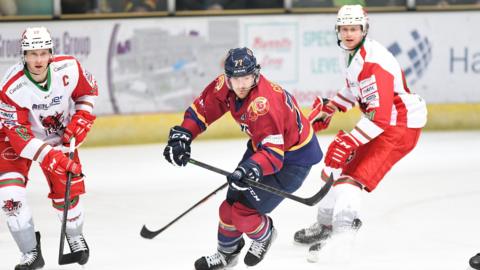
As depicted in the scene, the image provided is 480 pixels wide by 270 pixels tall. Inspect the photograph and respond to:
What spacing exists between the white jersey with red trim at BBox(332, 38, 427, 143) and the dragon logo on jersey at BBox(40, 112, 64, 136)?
4.09 ft

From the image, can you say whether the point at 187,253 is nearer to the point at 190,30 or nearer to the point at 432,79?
the point at 190,30

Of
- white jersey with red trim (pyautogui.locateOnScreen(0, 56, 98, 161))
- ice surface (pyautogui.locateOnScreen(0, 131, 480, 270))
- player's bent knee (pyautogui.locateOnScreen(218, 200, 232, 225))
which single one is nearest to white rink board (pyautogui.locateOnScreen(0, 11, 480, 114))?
ice surface (pyautogui.locateOnScreen(0, 131, 480, 270))

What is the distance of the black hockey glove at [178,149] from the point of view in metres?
4.09

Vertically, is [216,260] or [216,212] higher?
[216,260]

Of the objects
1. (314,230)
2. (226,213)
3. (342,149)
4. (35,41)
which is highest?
(35,41)

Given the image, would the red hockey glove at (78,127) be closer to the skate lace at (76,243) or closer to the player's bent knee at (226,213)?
the skate lace at (76,243)

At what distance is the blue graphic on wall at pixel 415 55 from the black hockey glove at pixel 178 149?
3.94 meters

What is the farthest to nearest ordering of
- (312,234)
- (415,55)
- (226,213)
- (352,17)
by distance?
(415,55) → (312,234) → (352,17) → (226,213)

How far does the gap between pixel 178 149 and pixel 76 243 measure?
0.68 meters

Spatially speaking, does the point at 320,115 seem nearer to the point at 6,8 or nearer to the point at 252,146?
the point at 252,146

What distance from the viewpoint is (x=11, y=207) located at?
425cm

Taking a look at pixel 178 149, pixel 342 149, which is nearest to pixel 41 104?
pixel 178 149

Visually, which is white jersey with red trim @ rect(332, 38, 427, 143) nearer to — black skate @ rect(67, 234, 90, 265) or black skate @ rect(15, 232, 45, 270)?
black skate @ rect(67, 234, 90, 265)

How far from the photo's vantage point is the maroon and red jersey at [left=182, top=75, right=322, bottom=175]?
392 centimetres
